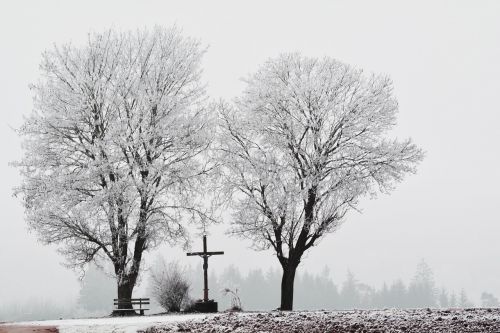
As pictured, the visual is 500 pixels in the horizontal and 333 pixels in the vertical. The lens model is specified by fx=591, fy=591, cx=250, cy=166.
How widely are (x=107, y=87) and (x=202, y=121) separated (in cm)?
446

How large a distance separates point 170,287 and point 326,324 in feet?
40.3

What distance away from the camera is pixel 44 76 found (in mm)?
26625

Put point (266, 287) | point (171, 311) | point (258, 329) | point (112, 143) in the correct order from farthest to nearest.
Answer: point (266, 287) < point (171, 311) < point (112, 143) < point (258, 329)

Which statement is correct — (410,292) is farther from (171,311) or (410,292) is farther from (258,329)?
(258,329)

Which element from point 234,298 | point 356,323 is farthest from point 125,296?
point 356,323

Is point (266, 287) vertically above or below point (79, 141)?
below

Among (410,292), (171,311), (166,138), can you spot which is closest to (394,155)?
(166,138)

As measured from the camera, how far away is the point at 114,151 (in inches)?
984

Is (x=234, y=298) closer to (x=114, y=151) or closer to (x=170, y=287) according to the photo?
(x=170, y=287)

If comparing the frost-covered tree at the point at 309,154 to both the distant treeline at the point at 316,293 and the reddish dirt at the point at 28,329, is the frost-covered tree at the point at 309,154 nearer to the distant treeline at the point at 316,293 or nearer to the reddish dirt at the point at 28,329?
the reddish dirt at the point at 28,329

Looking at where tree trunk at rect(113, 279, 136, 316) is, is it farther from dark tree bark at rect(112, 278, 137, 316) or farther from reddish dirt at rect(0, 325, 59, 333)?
reddish dirt at rect(0, 325, 59, 333)

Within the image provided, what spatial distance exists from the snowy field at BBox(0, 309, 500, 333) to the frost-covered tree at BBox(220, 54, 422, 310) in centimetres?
798

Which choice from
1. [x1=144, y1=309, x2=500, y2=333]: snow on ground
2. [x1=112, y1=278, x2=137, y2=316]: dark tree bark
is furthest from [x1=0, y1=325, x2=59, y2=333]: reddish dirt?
[x1=112, y1=278, x2=137, y2=316]: dark tree bark

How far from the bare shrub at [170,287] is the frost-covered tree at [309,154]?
3487mm
